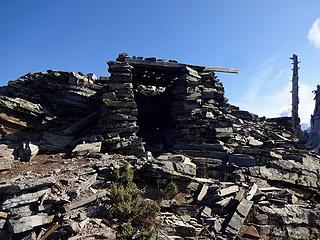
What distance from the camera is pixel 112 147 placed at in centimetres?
1540

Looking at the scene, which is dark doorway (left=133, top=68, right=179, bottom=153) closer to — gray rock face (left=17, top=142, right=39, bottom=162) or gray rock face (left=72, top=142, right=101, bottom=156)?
gray rock face (left=72, top=142, right=101, bottom=156)

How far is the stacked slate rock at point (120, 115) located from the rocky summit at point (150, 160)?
0.05 metres

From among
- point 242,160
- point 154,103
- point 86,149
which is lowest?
point 86,149

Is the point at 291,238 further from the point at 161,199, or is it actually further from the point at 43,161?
the point at 43,161

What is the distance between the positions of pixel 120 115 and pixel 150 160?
3067mm

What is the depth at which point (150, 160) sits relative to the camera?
14156 millimetres

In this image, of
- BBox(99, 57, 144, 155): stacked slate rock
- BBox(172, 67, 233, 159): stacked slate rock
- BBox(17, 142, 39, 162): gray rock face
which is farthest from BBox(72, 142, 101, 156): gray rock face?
BBox(172, 67, 233, 159): stacked slate rock

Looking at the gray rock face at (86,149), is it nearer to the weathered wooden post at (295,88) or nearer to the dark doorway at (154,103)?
the dark doorway at (154,103)

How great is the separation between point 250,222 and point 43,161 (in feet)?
28.0

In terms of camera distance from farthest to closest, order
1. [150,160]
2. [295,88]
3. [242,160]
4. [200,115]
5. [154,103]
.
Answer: [295,88] < [154,103] < [200,115] < [242,160] < [150,160]

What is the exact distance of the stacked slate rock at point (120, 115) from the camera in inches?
608

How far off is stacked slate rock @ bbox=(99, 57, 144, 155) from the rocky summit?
0.05m

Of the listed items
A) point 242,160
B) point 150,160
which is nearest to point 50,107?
point 150,160

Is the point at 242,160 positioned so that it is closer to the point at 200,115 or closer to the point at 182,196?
the point at 200,115
